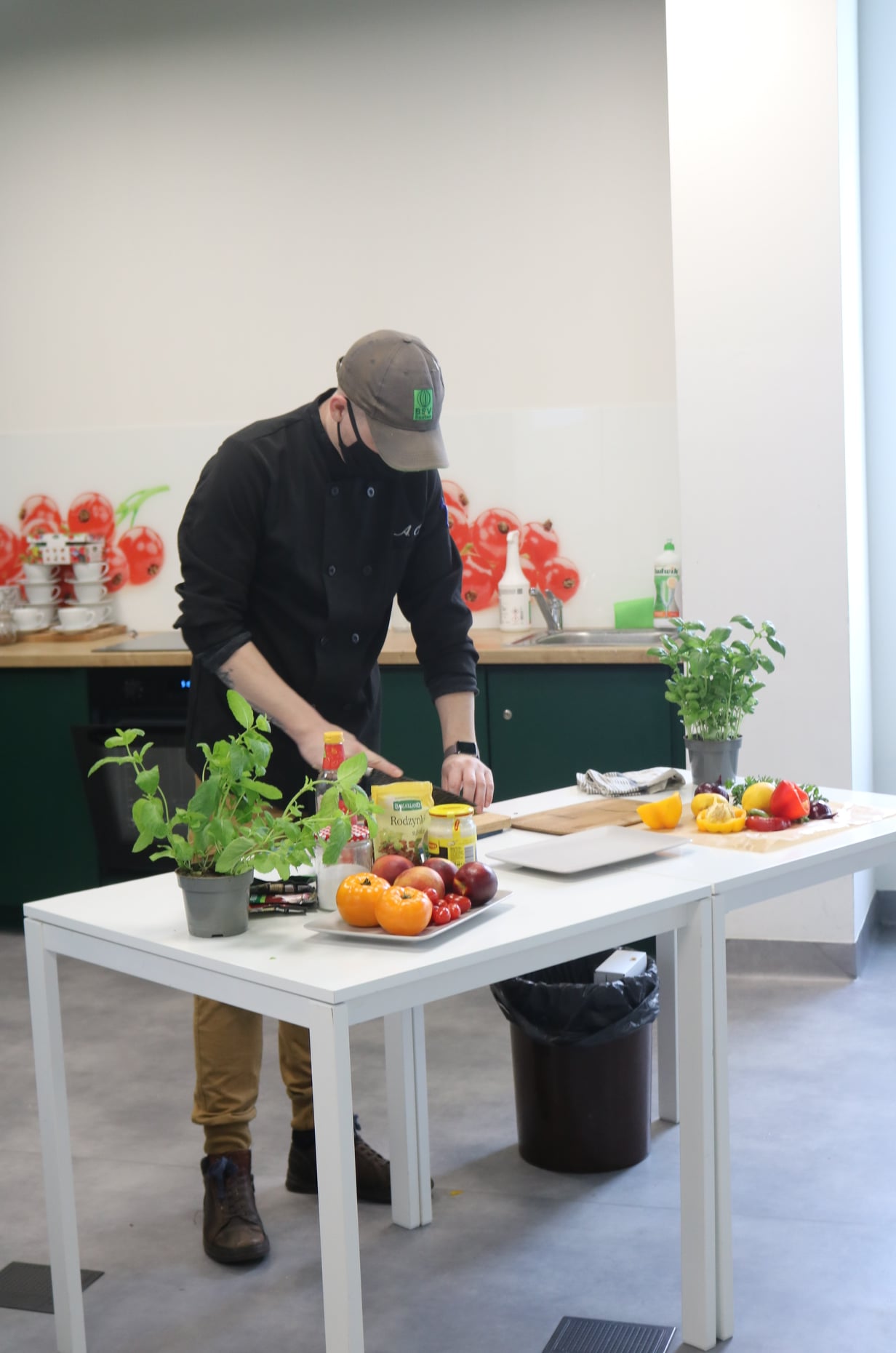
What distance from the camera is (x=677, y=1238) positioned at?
258cm

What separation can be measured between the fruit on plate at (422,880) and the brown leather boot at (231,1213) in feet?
3.14

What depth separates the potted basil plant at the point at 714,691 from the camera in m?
2.56

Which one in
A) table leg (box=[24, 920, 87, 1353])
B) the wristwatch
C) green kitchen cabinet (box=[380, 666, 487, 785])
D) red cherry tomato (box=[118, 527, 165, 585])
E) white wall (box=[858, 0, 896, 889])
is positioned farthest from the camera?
red cherry tomato (box=[118, 527, 165, 585])

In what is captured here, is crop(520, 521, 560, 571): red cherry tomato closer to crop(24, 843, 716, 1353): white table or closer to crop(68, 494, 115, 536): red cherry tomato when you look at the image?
crop(68, 494, 115, 536): red cherry tomato

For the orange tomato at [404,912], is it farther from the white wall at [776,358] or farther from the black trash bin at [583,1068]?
the white wall at [776,358]

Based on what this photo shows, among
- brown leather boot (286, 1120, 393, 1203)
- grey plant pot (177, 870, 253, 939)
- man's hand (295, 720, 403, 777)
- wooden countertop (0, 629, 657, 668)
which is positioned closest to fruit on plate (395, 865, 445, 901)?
grey plant pot (177, 870, 253, 939)

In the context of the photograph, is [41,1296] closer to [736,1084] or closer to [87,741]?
[736,1084]

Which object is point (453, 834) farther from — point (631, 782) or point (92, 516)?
point (92, 516)

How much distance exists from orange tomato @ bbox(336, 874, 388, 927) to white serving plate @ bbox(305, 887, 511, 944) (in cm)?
1

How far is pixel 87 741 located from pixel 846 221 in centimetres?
264

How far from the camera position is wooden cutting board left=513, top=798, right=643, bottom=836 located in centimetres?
246

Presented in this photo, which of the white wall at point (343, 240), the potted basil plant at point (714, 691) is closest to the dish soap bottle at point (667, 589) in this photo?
the white wall at point (343, 240)

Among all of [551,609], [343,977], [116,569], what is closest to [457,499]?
[551,609]

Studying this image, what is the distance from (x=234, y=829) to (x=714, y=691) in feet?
3.40
